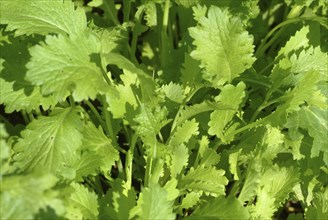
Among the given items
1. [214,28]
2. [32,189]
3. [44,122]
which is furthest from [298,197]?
[32,189]

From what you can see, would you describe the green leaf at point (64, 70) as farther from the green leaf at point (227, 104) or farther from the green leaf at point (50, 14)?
the green leaf at point (227, 104)

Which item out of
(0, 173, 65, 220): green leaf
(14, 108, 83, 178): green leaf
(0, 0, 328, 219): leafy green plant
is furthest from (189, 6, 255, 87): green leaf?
(0, 173, 65, 220): green leaf

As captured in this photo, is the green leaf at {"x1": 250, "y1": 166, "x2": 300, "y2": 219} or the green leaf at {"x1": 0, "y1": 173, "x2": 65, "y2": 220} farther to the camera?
the green leaf at {"x1": 250, "y1": 166, "x2": 300, "y2": 219}

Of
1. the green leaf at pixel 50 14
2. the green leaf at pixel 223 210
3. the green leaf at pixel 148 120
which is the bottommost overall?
the green leaf at pixel 223 210

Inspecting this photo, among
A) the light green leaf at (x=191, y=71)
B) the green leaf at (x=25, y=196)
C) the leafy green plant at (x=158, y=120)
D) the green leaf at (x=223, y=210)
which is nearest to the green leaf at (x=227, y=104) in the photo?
the leafy green plant at (x=158, y=120)

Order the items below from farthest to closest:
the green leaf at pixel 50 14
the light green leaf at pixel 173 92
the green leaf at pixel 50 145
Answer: the light green leaf at pixel 173 92 → the green leaf at pixel 50 14 → the green leaf at pixel 50 145

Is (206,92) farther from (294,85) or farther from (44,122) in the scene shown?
(44,122)

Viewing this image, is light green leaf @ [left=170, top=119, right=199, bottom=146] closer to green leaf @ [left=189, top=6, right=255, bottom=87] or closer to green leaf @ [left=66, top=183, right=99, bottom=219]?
green leaf @ [left=189, top=6, right=255, bottom=87]

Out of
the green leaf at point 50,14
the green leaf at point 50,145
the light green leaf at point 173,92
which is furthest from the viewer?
the light green leaf at point 173,92
